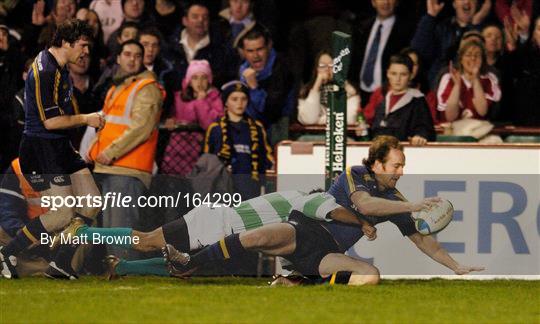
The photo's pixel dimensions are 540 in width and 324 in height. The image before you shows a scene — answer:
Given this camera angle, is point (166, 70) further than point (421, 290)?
Yes

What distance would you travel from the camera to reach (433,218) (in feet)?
42.0

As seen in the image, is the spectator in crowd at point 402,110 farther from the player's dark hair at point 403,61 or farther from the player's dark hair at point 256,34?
the player's dark hair at point 256,34

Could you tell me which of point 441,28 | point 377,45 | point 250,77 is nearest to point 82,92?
point 250,77

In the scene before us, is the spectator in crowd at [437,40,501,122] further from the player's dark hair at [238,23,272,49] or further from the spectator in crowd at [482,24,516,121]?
the player's dark hair at [238,23,272,49]

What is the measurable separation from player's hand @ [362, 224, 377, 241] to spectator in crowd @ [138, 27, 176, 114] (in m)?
3.36

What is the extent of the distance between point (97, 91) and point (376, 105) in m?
2.84

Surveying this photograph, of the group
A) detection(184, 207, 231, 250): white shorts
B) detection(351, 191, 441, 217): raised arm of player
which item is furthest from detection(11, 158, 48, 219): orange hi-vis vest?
detection(351, 191, 441, 217): raised arm of player

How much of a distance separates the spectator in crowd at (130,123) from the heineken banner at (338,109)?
1.64m

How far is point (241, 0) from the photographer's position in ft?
53.6

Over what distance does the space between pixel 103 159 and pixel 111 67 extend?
2179 millimetres

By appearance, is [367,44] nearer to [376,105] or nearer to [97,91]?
[376,105]

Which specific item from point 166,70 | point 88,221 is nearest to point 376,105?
point 166,70

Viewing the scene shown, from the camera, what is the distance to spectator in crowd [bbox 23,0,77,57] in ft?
53.6

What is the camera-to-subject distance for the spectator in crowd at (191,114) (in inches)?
582
